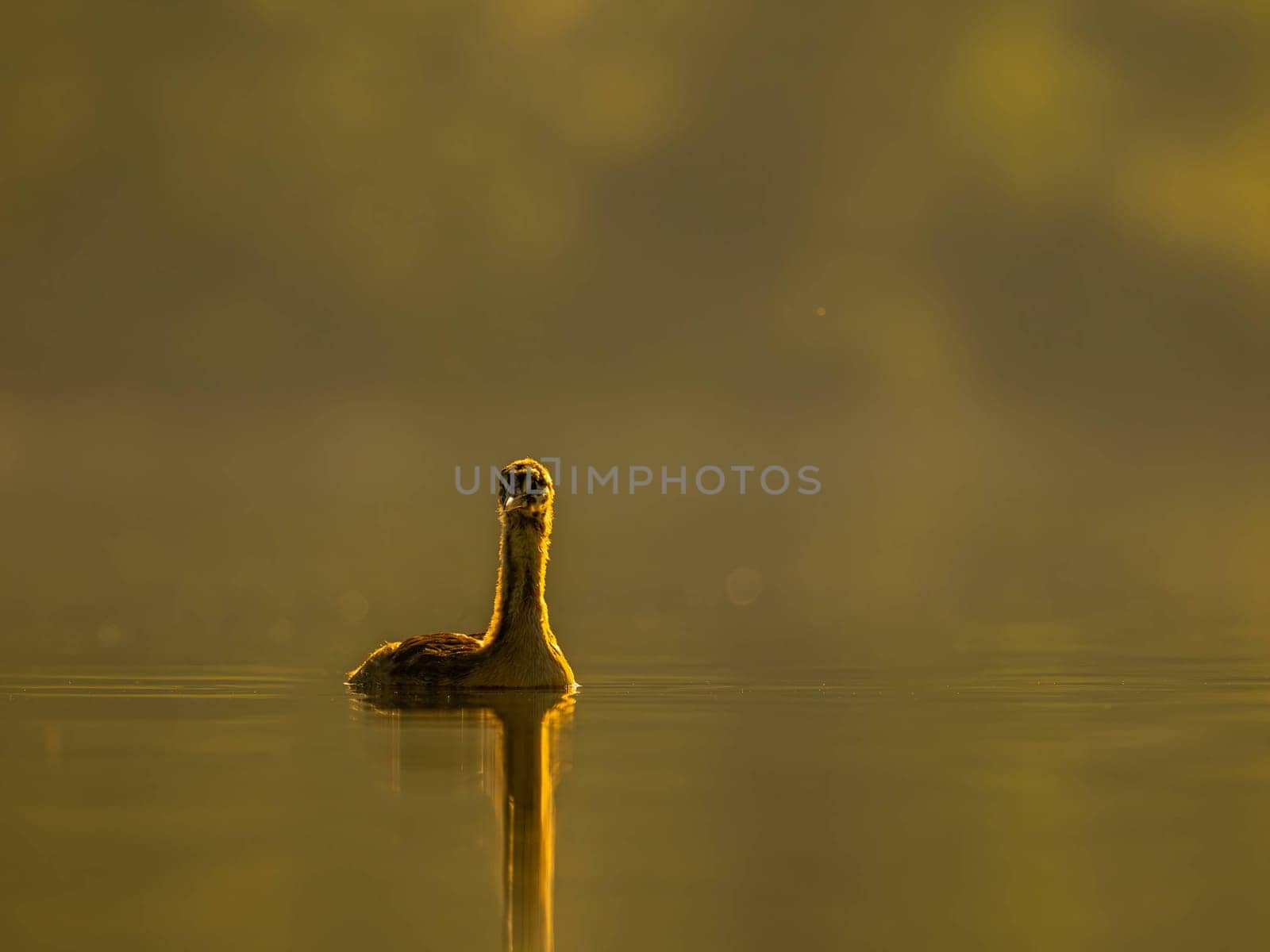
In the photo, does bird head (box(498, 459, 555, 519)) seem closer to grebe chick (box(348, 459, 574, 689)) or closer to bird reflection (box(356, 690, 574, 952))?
grebe chick (box(348, 459, 574, 689))

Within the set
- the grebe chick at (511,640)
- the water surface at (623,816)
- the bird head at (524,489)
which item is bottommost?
the water surface at (623,816)

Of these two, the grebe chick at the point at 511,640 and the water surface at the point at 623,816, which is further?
the grebe chick at the point at 511,640

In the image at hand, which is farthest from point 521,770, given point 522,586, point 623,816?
point 522,586

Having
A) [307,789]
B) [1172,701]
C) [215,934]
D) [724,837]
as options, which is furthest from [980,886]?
[1172,701]

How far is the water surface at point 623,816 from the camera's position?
8.23 metres

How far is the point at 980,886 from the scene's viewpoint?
348 inches

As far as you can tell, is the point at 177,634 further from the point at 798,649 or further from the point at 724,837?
the point at 724,837

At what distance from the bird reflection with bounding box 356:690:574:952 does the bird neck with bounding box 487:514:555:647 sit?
0.61 metres

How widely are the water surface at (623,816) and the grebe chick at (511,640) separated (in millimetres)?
514

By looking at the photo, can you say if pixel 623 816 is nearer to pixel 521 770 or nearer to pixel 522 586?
pixel 521 770

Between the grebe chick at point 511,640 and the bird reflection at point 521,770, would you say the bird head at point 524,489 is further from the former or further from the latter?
the bird reflection at point 521,770

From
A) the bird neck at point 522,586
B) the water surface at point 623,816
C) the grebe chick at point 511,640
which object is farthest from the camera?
the bird neck at point 522,586

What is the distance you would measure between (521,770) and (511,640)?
6.21 metres

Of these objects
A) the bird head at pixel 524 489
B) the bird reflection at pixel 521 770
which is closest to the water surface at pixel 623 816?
the bird reflection at pixel 521 770
